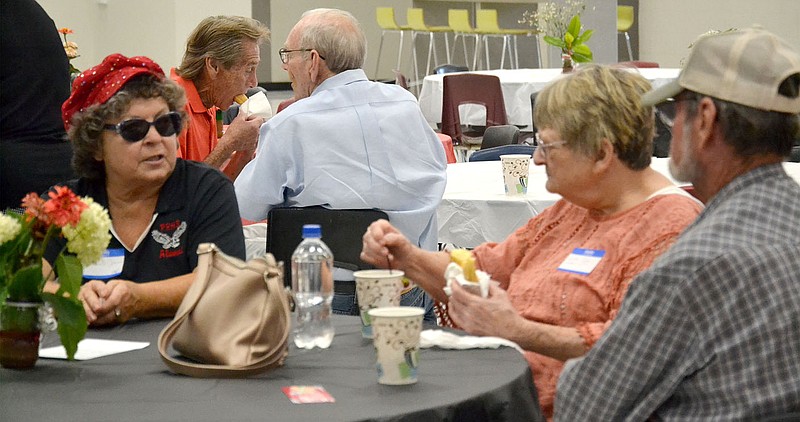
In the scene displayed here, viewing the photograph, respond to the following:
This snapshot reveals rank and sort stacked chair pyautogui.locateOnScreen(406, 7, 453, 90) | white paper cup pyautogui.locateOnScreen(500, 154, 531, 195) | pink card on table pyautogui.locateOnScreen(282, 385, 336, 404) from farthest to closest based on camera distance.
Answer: stacked chair pyautogui.locateOnScreen(406, 7, 453, 90) → white paper cup pyautogui.locateOnScreen(500, 154, 531, 195) → pink card on table pyautogui.locateOnScreen(282, 385, 336, 404)

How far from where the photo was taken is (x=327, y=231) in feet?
11.1

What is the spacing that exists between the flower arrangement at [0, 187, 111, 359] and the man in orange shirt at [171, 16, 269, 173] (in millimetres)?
2067

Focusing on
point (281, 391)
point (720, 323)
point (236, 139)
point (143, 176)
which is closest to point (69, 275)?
point (281, 391)

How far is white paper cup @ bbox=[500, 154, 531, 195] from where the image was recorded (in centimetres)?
415

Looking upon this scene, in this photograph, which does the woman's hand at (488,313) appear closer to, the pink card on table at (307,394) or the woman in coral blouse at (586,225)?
the woman in coral blouse at (586,225)

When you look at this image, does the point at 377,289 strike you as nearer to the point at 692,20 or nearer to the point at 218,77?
the point at 218,77

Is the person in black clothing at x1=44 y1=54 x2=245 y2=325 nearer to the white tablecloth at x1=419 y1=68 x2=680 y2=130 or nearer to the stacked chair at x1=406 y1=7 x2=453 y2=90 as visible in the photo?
the white tablecloth at x1=419 y1=68 x2=680 y2=130

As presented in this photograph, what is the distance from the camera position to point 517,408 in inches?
73.9

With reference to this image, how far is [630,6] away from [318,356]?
1502 centimetres

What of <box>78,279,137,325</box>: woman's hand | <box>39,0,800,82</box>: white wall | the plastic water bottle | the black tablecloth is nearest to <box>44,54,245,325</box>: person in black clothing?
<box>78,279,137,325</box>: woman's hand

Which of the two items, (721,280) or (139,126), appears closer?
(721,280)

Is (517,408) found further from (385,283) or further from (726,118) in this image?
(726,118)

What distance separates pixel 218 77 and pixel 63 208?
224 centimetres

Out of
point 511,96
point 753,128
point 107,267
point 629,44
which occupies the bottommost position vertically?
point 511,96
